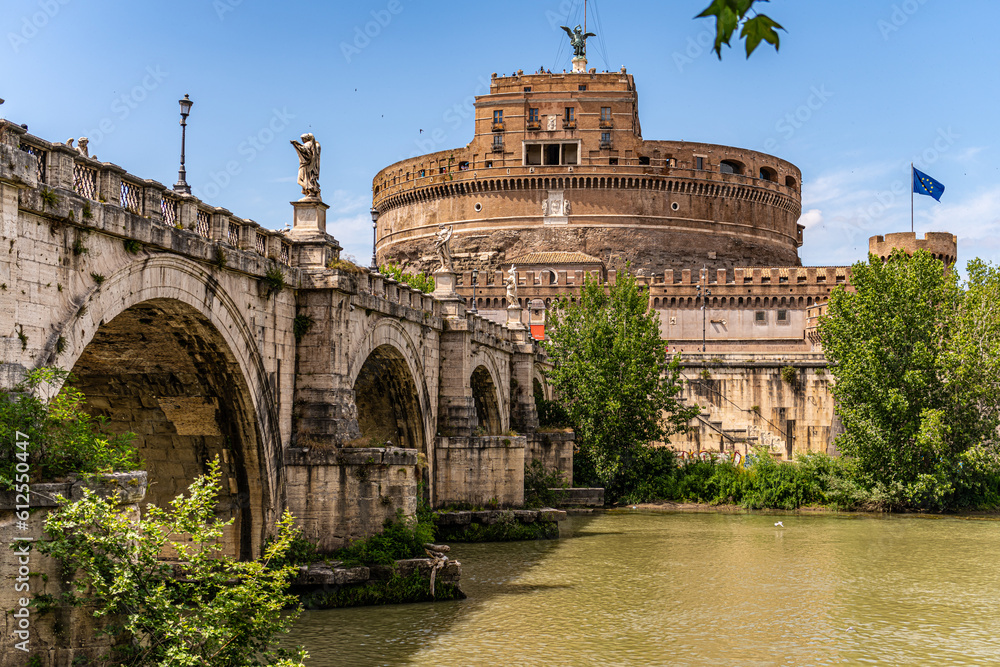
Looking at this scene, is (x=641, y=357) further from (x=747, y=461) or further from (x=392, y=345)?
(x=392, y=345)

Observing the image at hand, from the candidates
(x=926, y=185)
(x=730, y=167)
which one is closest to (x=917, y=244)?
(x=926, y=185)

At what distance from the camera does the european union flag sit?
5262cm

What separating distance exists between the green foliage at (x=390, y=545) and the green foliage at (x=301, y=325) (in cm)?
300

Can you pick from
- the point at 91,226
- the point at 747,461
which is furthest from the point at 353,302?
the point at 747,461

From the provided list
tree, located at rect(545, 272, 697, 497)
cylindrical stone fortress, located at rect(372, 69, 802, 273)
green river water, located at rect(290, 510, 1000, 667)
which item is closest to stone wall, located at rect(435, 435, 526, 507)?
green river water, located at rect(290, 510, 1000, 667)

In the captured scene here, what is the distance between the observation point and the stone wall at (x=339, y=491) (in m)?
15.1

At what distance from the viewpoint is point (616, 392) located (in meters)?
34.7

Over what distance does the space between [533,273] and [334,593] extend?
54.7m

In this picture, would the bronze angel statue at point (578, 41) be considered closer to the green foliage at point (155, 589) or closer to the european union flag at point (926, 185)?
the european union flag at point (926, 185)

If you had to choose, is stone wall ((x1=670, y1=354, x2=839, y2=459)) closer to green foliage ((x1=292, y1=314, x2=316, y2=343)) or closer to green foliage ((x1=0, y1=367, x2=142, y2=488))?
green foliage ((x1=292, y1=314, x2=316, y2=343))

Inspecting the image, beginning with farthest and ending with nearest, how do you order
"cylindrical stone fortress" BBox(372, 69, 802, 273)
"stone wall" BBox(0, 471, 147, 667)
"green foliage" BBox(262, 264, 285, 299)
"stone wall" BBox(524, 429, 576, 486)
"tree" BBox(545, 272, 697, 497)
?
"cylindrical stone fortress" BBox(372, 69, 802, 273) < "tree" BBox(545, 272, 697, 497) < "stone wall" BBox(524, 429, 576, 486) < "green foliage" BBox(262, 264, 285, 299) < "stone wall" BBox(0, 471, 147, 667)

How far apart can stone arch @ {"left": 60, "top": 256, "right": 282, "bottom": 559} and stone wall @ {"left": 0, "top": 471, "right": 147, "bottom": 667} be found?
14.6ft

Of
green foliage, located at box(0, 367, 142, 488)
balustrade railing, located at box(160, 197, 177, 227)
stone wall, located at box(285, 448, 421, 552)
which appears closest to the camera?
green foliage, located at box(0, 367, 142, 488)

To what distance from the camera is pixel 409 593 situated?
15.5 m
